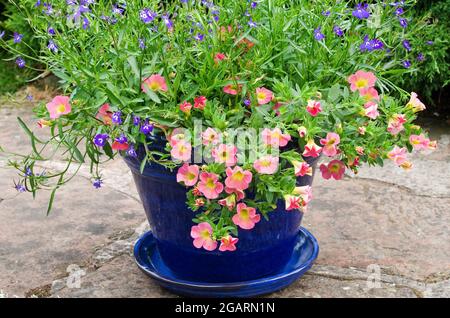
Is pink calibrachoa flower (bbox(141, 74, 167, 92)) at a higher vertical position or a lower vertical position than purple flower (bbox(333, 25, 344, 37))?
lower

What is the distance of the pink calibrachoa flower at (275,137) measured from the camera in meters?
1.63

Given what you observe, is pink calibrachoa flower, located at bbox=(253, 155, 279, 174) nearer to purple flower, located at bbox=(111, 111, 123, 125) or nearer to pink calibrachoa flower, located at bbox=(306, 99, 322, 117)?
pink calibrachoa flower, located at bbox=(306, 99, 322, 117)

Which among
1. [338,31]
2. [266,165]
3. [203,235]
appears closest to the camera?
[266,165]

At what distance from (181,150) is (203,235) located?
0.22 m

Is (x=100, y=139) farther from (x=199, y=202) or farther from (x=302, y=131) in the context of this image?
(x=302, y=131)

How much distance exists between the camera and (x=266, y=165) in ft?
5.25

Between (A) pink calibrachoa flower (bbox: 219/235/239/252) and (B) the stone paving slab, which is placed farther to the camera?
(B) the stone paving slab

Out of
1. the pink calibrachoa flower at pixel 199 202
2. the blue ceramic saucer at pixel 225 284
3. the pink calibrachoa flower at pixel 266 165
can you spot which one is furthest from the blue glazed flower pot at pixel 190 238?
the pink calibrachoa flower at pixel 266 165

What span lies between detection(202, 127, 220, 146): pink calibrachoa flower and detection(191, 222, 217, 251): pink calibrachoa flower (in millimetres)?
201

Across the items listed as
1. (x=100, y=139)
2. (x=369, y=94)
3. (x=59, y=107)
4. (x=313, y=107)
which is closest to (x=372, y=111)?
(x=369, y=94)

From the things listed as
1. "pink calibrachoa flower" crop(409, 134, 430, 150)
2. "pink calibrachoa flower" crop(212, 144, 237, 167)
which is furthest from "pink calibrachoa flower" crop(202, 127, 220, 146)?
"pink calibrachoa flower" crop(409, 134, 430, 150)

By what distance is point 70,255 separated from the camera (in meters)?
2.22

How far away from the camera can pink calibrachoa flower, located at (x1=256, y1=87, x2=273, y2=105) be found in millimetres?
1711

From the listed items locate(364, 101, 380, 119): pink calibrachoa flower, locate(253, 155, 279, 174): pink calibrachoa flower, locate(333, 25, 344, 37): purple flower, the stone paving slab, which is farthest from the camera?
the stone paving slab
